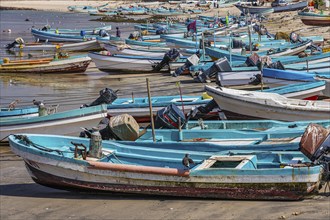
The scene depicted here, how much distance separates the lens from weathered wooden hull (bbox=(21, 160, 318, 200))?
1150 centimetres

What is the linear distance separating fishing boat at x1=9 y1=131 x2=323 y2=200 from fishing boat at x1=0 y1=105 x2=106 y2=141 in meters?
3.26

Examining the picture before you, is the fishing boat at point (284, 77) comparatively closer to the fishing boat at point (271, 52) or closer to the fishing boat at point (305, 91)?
the fishing boat at point (305, 91)

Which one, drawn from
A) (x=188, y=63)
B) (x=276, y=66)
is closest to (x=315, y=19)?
(x=188, y=63)

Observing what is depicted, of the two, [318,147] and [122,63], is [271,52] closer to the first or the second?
[122,63]

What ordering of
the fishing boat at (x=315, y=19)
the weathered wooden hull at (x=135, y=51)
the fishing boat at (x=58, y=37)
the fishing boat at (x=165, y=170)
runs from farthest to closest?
1. the fishing boat at (x=58, y=37)
2. the fishing boat at (x=315, y=19)
3. the weathered wooden hull at (x=135, y=51)
4. the fishing boat at (x=165, y=170)

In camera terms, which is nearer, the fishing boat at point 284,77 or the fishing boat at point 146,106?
the fishing boat at point 146,106

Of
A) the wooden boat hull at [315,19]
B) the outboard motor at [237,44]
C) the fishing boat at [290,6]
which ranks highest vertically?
the outboard motor at [237,44]

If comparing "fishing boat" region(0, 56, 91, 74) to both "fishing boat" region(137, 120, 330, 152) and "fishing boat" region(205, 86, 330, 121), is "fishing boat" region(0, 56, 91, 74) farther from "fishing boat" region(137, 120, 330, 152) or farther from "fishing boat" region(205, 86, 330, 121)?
"fishing boat" region(137, 120, 330, 152)

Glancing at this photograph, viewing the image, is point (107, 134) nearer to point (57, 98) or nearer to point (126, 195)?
point (126, 195)

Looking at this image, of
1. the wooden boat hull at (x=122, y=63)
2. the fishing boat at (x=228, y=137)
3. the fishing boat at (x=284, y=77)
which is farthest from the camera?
the wooden boat hull at (x=122, y=63)

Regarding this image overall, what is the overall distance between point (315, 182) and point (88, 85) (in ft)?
55.4

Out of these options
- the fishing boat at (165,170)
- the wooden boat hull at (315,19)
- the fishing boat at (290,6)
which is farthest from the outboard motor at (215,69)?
the fishing boat at (290,6)

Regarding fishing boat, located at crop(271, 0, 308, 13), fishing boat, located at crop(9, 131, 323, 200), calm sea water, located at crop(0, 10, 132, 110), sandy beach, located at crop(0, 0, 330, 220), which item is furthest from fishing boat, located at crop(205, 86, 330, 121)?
fishing boat, located at crop(271, 0, 308, 13)

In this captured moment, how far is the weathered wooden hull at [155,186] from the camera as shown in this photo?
11500 millimetres
